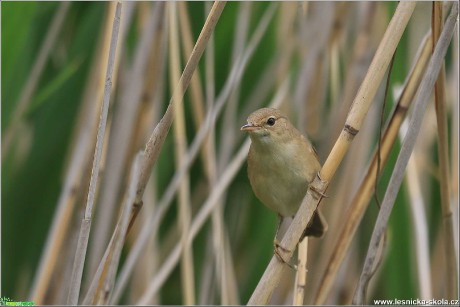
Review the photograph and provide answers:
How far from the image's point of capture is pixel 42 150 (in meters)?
2.29

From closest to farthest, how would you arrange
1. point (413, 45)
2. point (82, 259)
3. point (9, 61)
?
point (82, 259)
point (9, 61)
point (413, 45)

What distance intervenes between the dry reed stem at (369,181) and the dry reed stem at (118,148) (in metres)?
0.81

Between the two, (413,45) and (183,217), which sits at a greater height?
(413,45)

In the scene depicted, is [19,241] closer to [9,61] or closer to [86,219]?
[9,61]

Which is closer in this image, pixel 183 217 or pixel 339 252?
pixel 339 252

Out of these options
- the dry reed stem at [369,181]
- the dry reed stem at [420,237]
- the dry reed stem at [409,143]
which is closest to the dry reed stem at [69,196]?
the dry reed stem at [369,181]

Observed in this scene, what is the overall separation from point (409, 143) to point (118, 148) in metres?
1.07

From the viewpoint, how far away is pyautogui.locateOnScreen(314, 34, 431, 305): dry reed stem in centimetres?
160

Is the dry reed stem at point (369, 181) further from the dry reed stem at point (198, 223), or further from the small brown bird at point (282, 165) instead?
the dry reed stem at point (198, 223)

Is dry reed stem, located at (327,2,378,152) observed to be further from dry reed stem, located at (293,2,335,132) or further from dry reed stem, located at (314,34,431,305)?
dry reed stem, located at (314,34,431,305)

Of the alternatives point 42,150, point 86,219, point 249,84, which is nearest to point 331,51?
point 249,84

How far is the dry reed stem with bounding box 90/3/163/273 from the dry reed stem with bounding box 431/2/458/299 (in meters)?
0.95

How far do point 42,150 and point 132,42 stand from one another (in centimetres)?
51

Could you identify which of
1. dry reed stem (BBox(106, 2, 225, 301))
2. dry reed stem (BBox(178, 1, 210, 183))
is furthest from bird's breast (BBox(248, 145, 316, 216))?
dry reed stem (BBox(106, 2, 225, 301))
